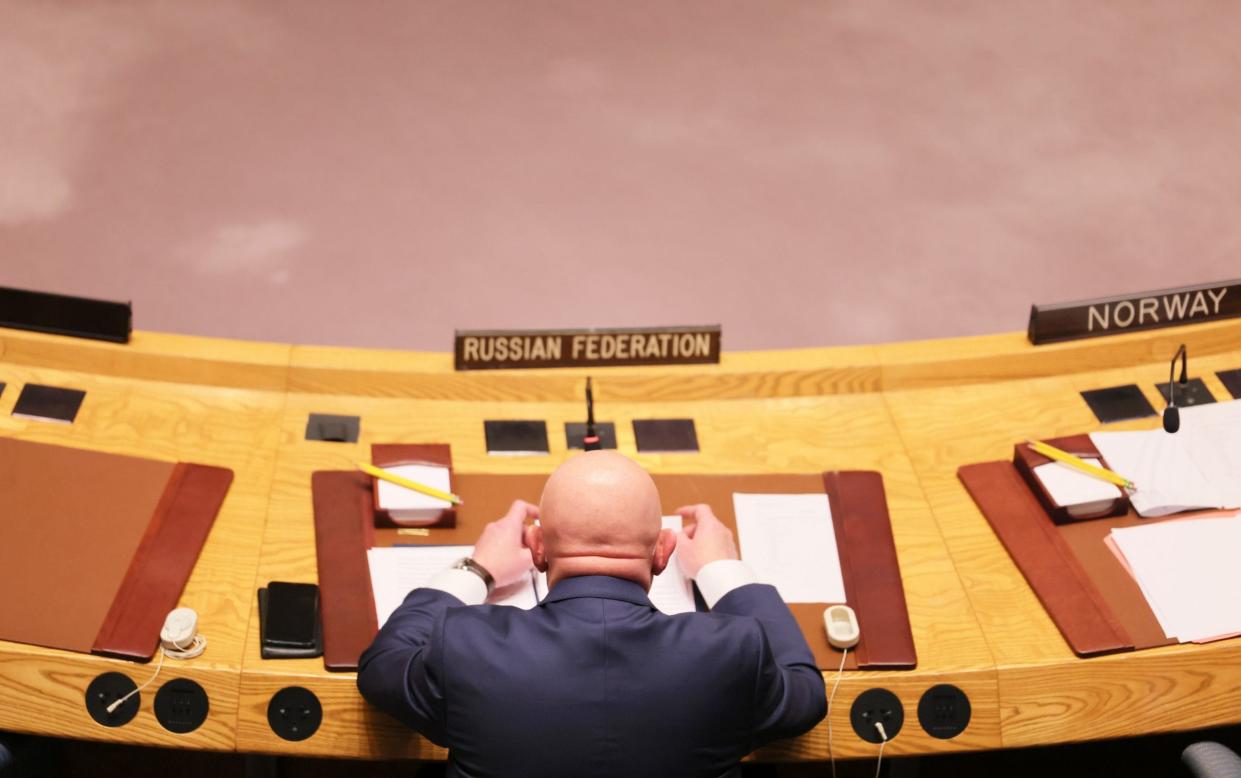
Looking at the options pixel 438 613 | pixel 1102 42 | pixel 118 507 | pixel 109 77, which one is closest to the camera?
pixel 438 613

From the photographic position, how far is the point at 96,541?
2227mm

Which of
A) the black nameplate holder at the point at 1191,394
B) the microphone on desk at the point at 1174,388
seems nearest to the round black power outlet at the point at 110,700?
the microphone on desk at the point at 1174,388

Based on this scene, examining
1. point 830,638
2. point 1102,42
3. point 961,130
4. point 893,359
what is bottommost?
point 830,638

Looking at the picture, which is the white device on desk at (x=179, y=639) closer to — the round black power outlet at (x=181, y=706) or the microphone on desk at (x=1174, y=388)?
the round black power outlet at (x=181, y=706)

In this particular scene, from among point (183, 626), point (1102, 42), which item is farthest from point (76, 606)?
point (1102, 42)

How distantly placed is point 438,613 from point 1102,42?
3.61m

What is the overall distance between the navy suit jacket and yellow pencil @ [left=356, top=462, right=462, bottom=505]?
0.45 m

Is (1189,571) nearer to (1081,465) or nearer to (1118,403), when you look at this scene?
(1081,465)

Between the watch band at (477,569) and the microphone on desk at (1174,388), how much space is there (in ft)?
3.92

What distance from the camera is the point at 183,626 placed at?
209 cm

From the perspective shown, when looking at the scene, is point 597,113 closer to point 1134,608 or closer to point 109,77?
point 109,77

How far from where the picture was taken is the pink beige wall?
12.4 ft

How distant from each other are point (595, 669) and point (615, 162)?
2.66 m

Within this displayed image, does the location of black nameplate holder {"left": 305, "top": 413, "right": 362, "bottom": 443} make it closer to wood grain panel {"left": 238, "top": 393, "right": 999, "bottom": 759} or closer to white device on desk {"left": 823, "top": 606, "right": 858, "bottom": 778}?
wood grain panel {"left": 238, "top": 393, "right": 999, "bottom": 759}
